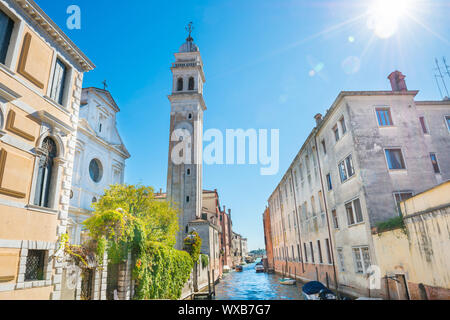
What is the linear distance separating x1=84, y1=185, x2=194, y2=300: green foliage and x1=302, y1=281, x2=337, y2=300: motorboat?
8.33 m

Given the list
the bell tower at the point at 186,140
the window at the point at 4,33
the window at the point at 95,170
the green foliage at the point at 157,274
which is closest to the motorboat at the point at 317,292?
the green foliage at the point at 157,274

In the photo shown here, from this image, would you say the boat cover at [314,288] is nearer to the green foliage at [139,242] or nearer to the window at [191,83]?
the green foliage at [139,242]

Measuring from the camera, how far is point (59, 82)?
10.3 metres

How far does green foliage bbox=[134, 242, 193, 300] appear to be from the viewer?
12273mm

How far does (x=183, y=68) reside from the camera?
42.2 metres

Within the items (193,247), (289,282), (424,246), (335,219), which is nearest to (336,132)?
(335,219)

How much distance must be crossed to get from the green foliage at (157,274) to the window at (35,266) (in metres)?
4.29

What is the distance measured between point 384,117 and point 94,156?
900 inches

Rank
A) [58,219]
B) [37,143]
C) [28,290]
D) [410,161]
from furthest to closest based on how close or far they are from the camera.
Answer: [410,161]
[58,219]
[37,143]
[28,290]

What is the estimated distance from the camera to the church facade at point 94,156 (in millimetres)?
20953

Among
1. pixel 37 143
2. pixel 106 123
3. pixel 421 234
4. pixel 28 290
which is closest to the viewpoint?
pixel 28 290
